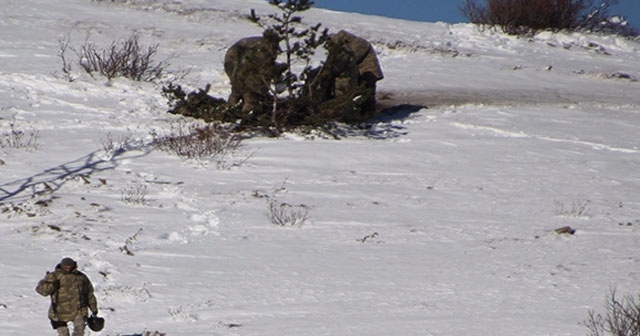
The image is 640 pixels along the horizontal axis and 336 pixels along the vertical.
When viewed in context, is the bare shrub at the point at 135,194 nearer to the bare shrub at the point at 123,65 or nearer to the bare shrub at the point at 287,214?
the bare shrub at the point at 287,214

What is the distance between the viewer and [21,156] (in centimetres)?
1326

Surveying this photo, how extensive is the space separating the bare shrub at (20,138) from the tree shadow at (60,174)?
828 millimetres

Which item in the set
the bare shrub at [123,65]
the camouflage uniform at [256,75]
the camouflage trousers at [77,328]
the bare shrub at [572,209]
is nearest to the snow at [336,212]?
the bare shrub at [572,209]

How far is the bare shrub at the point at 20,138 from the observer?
13.7 metres

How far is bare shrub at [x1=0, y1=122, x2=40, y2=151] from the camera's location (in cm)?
1366

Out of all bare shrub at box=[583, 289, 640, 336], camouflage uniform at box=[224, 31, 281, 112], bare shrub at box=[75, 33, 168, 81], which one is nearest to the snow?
bare shrub at box=[583, 289, 640, 336]

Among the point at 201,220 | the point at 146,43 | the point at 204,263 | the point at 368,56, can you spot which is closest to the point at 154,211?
the point at 201,220

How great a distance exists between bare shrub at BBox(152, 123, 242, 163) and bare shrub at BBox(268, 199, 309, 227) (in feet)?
7.77

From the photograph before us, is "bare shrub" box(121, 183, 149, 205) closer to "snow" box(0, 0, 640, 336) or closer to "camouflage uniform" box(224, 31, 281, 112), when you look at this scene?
"snow" box(0, 0, 640, 336)

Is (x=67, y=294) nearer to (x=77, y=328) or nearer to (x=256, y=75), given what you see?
(x=77, y=328)

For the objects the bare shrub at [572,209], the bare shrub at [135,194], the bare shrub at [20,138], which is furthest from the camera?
the bare shrub at [20,138]

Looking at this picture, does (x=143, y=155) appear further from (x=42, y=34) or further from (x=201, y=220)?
(x=42, y=34)

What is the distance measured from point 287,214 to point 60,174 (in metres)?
3.04

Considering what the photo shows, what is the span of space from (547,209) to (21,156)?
21.2ft
